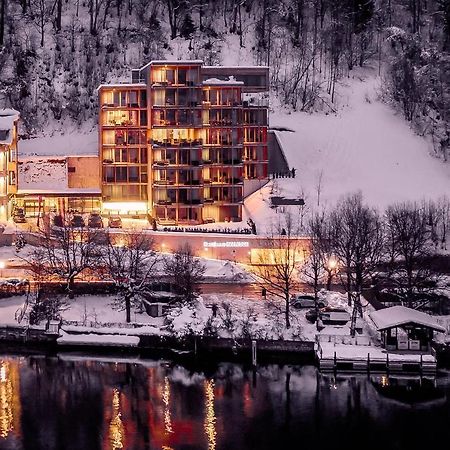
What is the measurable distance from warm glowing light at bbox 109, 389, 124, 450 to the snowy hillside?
28489 millimetres

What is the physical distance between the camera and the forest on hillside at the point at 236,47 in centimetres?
8506

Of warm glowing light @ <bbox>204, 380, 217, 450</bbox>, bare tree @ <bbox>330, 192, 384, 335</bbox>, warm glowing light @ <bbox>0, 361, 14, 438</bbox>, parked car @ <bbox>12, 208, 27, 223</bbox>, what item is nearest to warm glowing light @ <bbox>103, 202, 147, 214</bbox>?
parked car @ <bbox>12, 208, 27, 223</bbox>

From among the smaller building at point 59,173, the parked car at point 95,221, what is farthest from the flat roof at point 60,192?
the parked car at point 95,221

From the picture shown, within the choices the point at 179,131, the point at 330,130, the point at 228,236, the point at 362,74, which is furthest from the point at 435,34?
the point at 228,236

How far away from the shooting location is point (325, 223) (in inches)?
2370

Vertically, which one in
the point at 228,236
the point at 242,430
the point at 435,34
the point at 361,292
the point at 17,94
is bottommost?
the point at 242,430

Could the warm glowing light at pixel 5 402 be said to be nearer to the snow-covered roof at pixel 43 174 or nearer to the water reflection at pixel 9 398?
the water reflection at pixel 9 398

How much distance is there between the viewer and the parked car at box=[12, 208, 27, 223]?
6288cm

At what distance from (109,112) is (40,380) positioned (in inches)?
1214

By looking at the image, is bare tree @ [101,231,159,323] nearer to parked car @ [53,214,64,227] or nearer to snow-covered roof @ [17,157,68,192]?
parked car @ [53,214,64,227]

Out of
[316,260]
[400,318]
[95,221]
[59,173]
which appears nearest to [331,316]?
[400,318]

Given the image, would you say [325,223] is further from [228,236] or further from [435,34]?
[435,34]

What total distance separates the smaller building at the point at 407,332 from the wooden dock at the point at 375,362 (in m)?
0.73

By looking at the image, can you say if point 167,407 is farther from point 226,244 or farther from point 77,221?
point 77,221
